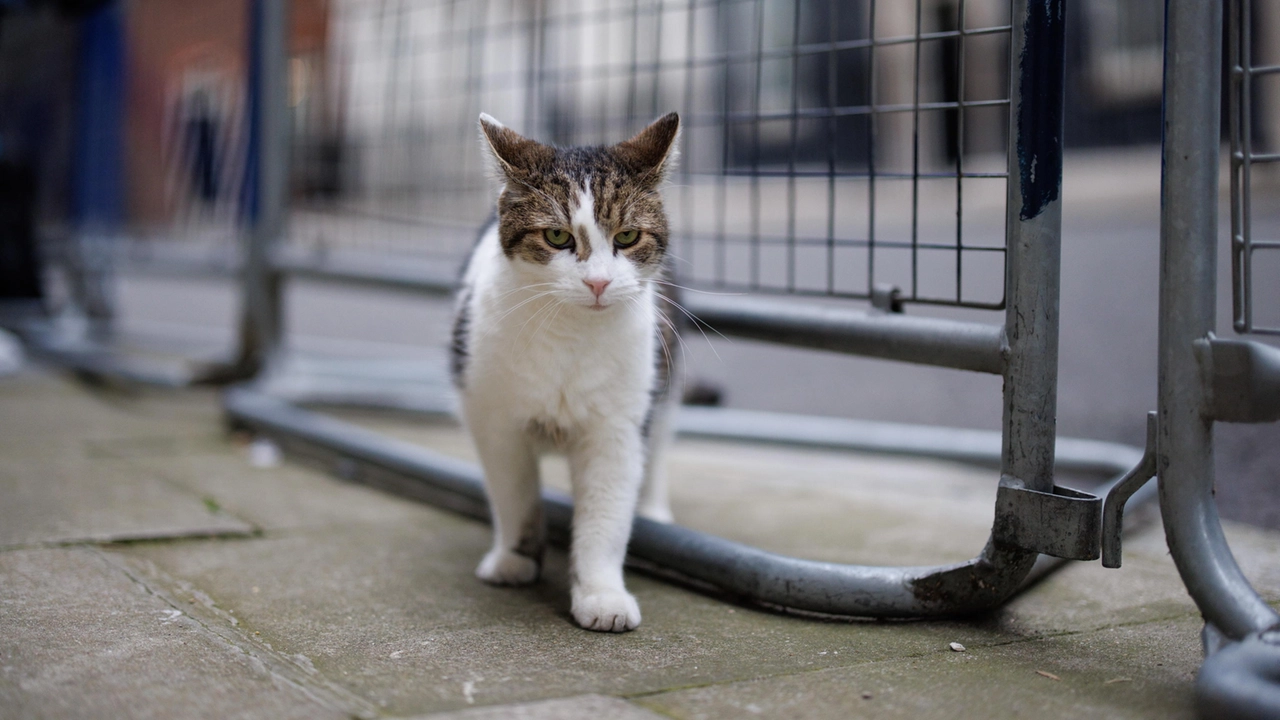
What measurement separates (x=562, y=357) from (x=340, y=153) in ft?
6.58

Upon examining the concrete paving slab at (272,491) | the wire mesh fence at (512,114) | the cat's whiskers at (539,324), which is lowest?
the concrete paving slab at (272,491)

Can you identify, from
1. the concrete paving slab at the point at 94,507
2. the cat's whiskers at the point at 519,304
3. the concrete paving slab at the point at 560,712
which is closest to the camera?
the concrete paving slab at the point at 560,712

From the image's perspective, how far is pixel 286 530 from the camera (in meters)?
2.21

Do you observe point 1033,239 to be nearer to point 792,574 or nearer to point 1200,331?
point 1200,331

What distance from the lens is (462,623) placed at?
5.44 ft

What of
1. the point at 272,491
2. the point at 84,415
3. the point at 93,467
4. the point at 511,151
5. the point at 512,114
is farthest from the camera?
the point at 84,415

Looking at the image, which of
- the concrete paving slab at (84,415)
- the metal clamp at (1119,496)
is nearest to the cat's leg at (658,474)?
the metal clamp at (1119,496)

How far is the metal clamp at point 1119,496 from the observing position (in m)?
1.46

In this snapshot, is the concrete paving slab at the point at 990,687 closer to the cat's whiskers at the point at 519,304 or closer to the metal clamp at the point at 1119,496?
the metal clamp at the point at 1119,496

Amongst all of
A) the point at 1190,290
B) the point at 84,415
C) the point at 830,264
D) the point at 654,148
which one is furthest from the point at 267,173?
the point at 1190,290

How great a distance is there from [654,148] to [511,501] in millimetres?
670

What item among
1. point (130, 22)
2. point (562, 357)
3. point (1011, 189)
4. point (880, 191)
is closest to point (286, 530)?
point (562, 357)

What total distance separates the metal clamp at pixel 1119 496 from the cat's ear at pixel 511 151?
1.04m

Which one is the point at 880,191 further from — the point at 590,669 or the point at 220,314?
the point at 590,669
